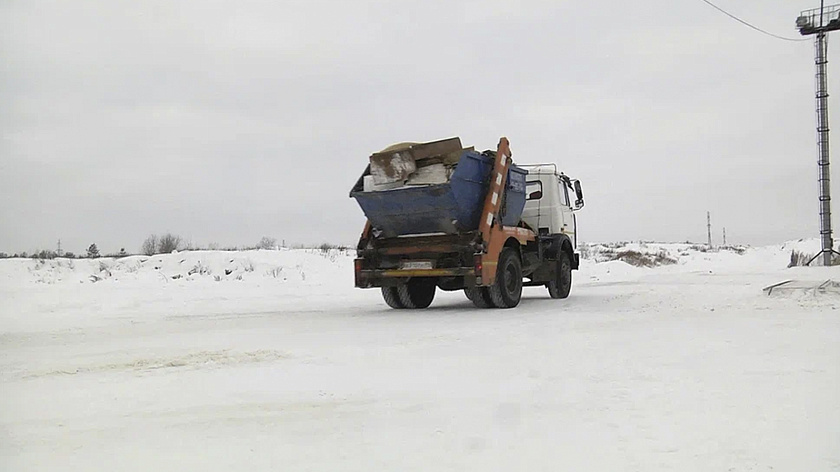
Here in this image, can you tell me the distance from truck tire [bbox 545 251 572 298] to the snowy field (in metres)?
3.51

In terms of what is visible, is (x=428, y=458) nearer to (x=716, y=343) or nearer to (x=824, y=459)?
(x=824, y=459)

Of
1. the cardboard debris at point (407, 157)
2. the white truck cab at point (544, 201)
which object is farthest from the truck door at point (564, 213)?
the cardboard debris at point (407, 157)

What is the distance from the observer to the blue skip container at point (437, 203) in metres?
11.3

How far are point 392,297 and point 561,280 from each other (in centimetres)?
397

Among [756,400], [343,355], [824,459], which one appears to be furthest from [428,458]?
[343,355]

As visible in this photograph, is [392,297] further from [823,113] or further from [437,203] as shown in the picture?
[823,113]

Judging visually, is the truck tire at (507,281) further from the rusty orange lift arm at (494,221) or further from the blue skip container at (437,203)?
the blue skip container at (437,203)

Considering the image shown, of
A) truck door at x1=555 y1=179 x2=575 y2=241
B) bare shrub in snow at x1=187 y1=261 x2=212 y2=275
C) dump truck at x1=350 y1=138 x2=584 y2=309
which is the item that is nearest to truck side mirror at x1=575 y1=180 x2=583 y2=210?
truck door at x1=555 y1=179 x2=575 y2=241

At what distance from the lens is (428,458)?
3.62 meters

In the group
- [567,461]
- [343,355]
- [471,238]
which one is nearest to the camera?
[567,461]

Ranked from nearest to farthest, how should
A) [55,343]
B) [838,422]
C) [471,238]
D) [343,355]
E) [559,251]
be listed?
1. [838,422]
2. [343,355]
3. [55,343]
4. [471,238]
5. [559,251]

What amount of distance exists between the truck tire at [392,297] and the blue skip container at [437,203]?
121cm

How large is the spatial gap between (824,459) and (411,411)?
233cm

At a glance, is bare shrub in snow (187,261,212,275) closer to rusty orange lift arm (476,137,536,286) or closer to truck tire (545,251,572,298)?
truck tire (545,251,572,298)
